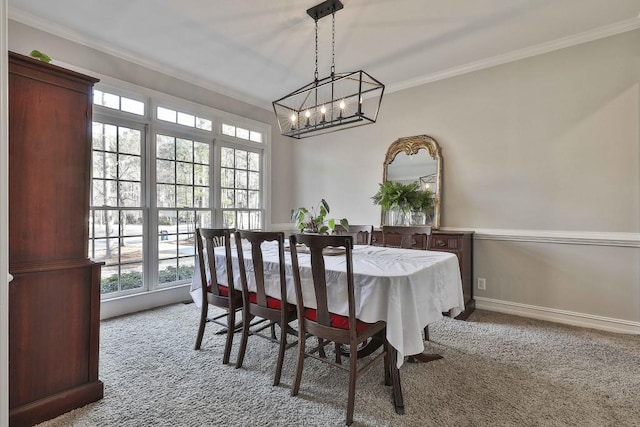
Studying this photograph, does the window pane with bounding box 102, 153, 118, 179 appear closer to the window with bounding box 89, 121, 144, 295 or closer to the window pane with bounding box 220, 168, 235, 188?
the window with bounding box 89, 121, 144, 295

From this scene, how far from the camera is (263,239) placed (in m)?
2.07

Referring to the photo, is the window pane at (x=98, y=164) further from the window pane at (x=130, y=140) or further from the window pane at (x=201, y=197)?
the window pane at (x=201, y=197)

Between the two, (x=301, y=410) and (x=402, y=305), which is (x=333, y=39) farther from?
(x=301, y=410)

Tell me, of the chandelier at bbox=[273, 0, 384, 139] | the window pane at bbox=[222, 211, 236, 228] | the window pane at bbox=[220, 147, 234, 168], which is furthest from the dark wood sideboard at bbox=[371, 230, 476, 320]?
the window pane at bbox=[220, 147, 234, 168]

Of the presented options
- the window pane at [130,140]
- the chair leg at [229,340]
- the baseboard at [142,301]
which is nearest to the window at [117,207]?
the window pane at [130,140]

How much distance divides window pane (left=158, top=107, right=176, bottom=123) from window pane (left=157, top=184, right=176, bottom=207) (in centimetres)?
80

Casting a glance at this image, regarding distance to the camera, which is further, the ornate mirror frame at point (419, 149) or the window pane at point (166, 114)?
the ornate mirror frame at point (419, 149)

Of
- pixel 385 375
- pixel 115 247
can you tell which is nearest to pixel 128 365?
pixel 115 247

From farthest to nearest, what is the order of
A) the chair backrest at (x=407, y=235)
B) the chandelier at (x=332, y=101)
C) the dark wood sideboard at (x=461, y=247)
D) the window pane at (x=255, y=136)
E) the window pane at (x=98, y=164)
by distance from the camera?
the window pane at (x=255, y=136) < the dark wood sideboard at (x=461, y=247) < the window pane at (x=98, y=164) < the chair backrest at (x=407, y=235) < the chandelier at (x=332, y=101)

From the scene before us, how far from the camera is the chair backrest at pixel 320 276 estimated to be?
170 cm

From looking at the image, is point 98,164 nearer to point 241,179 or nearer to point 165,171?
point 165,171

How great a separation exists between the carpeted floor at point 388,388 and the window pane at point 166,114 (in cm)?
243

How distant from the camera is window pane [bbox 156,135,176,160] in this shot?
3826 millimetres

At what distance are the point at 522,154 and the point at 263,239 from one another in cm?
302
